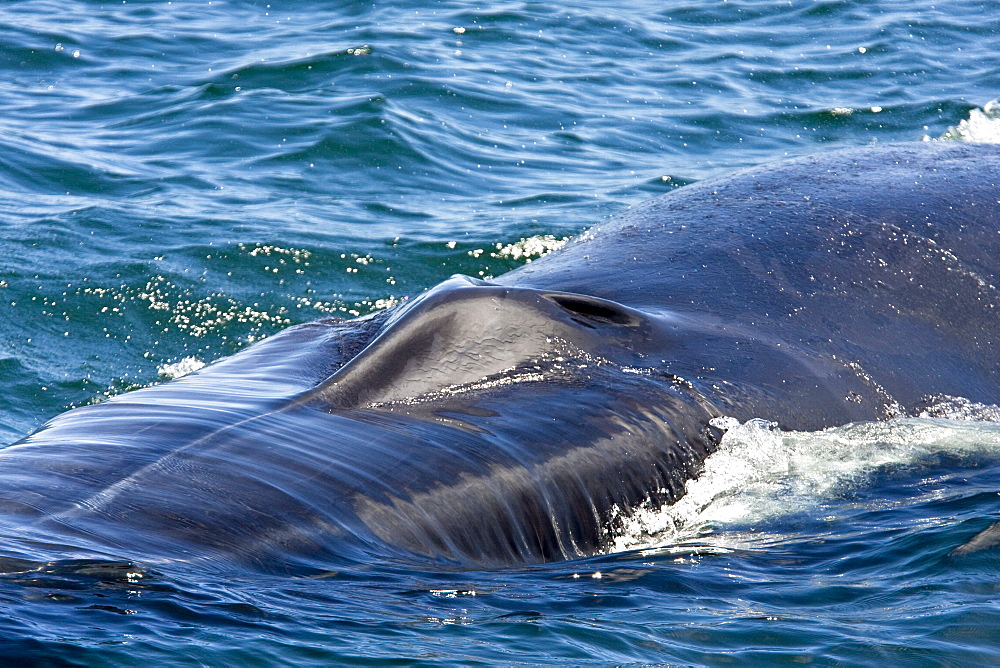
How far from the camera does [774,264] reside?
6.58 meters

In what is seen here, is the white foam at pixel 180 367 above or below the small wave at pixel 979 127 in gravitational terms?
below

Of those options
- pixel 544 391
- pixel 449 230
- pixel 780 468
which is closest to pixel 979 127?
pixel 449 230

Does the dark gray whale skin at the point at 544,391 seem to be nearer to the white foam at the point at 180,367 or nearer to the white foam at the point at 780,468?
the white foam at the point at 780,468

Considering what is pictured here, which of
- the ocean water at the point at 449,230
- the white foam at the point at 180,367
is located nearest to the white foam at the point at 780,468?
the ocean water at the point at 449,230

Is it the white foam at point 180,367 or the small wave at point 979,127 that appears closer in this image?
the white foam at point 180,367

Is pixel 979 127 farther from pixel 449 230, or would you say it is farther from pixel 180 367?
pixel 180 367

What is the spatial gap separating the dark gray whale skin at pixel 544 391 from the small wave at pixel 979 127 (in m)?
6.35

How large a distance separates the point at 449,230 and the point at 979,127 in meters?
6.33

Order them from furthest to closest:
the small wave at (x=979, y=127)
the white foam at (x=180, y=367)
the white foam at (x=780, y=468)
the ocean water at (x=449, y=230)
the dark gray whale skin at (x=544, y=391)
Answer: the small wave at (x=979, y=127) < the white foam at (x=180, y=367) < the white foam at (x=780, y=468) < the dark gray whale skin at (x=544, y=391) < the ocean water at (x=449, y=230)

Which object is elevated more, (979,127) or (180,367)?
(979,127)

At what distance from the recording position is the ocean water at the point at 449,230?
419 cm

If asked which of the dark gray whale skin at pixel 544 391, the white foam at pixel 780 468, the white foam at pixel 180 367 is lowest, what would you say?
the white foam at pixel 180 367

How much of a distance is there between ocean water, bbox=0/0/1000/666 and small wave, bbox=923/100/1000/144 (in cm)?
10

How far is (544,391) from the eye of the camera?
5344 mm
